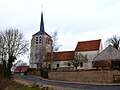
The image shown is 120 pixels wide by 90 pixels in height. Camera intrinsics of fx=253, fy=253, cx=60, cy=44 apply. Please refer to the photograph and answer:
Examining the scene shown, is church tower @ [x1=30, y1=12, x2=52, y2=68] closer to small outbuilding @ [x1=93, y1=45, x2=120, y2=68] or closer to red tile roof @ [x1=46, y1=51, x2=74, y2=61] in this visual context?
red tile roof @ [x1=46, y1=51, x2=74, y2=61]

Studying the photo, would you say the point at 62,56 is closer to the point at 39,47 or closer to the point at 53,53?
the point at 53,53

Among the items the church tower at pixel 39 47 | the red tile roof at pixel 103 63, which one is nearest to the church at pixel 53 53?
the church tower at pixel 39 47

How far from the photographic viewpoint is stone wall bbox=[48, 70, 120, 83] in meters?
36.3

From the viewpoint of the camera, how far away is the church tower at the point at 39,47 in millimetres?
70125

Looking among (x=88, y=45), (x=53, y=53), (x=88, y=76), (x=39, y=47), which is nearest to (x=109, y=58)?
(x=88, y=76)

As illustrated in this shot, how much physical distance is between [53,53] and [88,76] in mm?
30882

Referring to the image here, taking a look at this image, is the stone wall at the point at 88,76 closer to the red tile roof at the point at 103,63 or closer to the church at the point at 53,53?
the red tile roof at the point at 103,63

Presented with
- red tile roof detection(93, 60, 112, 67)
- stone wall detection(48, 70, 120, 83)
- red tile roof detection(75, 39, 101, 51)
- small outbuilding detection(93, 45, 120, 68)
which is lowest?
stone wall detection(48, 70, 120, 83)

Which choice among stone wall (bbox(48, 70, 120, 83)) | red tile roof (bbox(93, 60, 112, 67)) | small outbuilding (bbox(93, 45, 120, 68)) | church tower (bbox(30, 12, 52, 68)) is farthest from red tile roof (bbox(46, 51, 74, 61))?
stone wall (bbox(48, 70, 120, 83))

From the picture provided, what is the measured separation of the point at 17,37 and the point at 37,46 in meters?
18.0

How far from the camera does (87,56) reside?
208 feet

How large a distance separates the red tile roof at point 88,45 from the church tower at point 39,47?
29.8 ft

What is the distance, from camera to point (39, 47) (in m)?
73.1

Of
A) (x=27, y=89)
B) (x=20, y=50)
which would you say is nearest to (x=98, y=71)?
(x=27, y=89)
